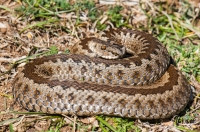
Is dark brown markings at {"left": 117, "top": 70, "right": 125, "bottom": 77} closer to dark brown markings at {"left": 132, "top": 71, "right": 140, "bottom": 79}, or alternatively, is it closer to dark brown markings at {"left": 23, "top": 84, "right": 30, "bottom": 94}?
dark brown markings at {"left": 132, "top": 71, "right": 140, "bottom": 79}

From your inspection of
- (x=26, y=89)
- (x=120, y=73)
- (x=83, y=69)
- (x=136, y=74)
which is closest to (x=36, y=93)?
(x=26, y=89)

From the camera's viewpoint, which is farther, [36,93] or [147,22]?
[147,22]

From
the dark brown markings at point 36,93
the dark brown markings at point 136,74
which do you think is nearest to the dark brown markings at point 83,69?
the dark brown markings at point 136,74

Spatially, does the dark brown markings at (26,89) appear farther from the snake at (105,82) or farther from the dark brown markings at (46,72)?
the dark brown markings at (46,72)

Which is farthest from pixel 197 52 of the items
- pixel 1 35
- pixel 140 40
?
pixel 1 35

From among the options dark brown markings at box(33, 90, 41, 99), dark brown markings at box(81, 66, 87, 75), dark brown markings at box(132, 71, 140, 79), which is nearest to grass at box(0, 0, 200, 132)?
dark brown markings at box(81, 66, 87, 75)

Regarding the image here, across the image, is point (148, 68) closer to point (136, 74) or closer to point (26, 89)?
point (136, 74)

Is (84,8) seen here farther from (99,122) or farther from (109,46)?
(99,122)

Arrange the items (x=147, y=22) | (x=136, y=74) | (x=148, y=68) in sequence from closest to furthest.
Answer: (x=136, y=74), (x=148, y=68), (x=147, y=22)
